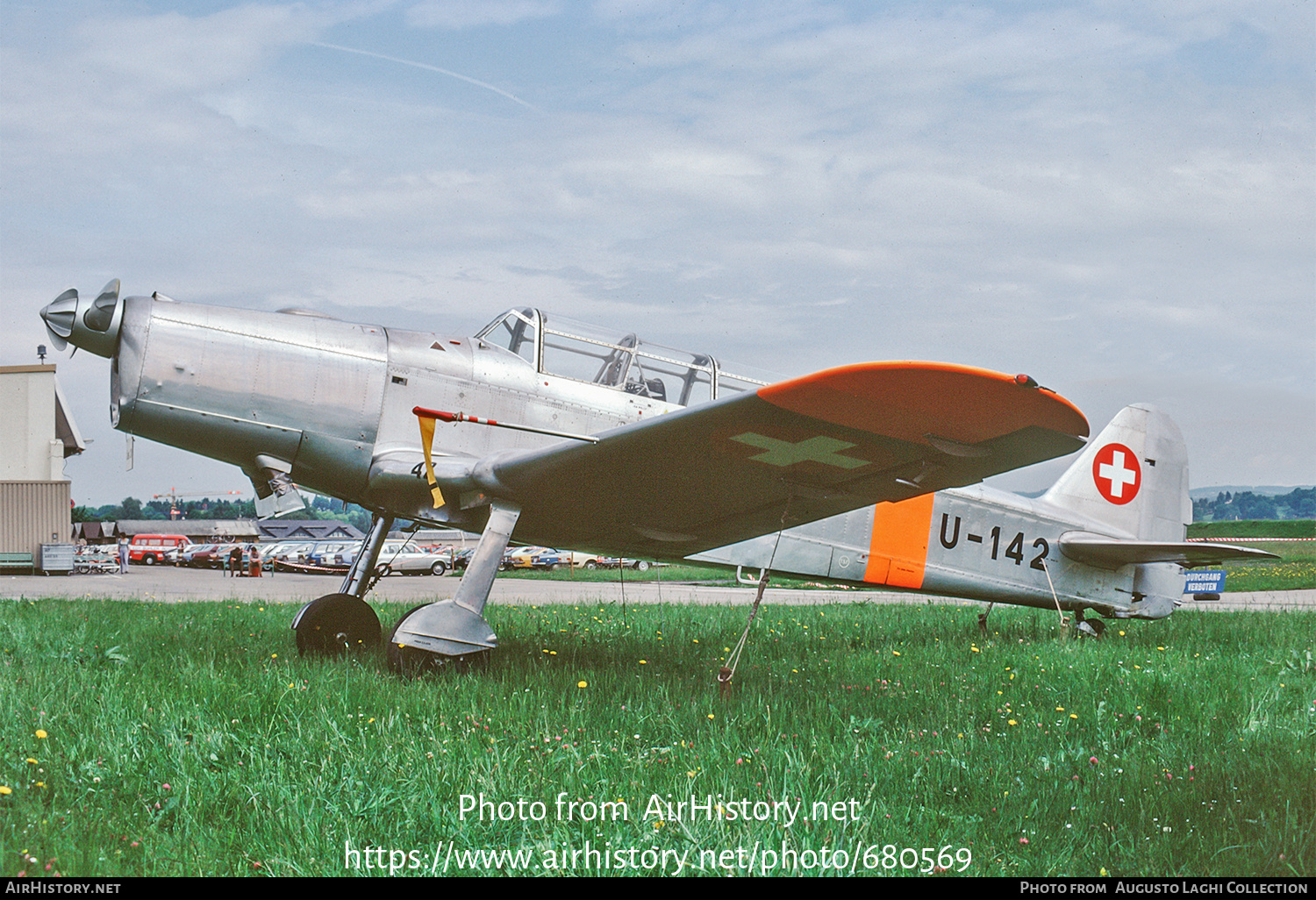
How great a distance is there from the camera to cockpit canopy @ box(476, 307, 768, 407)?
22.0 feet

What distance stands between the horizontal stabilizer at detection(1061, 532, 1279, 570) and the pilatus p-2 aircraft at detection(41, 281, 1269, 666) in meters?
0.15

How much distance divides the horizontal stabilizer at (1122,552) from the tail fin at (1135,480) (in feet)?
1.55

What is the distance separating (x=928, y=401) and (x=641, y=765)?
2052 mm

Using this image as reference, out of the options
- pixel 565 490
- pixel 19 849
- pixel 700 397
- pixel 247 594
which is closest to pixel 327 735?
pixel 19 849

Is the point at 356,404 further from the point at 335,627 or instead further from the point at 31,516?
the point at 31,516

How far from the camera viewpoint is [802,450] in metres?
4.82

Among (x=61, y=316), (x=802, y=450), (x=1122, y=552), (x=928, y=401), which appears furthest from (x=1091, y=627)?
(x=61, y=316)

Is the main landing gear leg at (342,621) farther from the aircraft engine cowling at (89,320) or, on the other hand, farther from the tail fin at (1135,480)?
the tail fin at (1135,480)

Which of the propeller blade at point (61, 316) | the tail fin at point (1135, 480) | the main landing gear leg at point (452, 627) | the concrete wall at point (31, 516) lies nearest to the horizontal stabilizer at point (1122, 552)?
the tail fin at point (1135, 480)

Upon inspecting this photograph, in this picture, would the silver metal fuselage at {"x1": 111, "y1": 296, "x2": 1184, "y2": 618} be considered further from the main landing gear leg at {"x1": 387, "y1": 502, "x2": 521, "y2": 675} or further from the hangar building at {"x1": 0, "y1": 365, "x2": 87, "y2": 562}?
the hangar building at {"x1": 0, "y1": 365, "x2": 87, "y2": 562}

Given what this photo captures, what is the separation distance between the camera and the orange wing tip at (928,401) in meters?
3.78

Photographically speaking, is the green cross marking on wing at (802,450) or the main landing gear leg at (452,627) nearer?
the green cross marking on wing at (802,450)

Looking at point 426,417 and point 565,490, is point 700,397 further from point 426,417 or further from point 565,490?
point 426,417

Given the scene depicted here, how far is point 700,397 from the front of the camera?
23.0 feet
